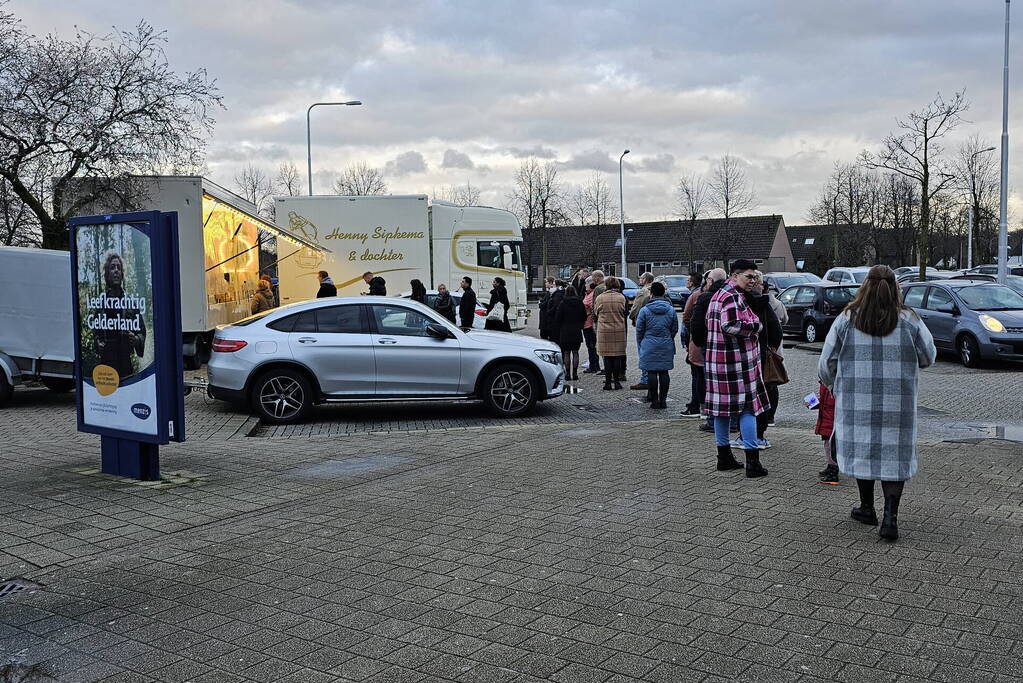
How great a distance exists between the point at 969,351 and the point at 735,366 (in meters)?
11.2

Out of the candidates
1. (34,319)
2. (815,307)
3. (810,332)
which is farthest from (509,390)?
(815,307)

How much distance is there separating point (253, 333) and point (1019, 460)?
825 centimetres

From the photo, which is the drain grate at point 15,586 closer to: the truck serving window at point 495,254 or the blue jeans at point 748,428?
the blue jeans at point 748,428

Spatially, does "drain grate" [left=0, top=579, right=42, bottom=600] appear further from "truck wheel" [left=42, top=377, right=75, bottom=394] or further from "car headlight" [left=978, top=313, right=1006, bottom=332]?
"car headlight" [left=978, top=313, right=1006, bottom=332]

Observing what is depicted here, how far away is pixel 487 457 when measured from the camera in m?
9.14

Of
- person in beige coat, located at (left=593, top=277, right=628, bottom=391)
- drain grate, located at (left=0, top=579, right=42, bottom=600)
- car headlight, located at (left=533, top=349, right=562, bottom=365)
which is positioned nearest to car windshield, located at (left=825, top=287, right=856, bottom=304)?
person in beige coat, located at (left=593, top=277, right=628, bottom=391)

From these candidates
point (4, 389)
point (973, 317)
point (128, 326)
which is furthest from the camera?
point (973, 317)

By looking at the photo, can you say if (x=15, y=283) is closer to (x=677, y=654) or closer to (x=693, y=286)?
(x=693, y=286)

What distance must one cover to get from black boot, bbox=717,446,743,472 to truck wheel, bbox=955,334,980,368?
35.2 ft

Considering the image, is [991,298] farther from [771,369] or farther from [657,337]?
[771,369]

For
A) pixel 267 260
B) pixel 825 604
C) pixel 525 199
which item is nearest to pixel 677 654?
pixel 825 604

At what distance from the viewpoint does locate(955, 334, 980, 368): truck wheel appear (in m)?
17.0

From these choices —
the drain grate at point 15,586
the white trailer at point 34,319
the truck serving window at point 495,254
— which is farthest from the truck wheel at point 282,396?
the truck serving window at point 495,254

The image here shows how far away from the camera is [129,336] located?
777 cm
